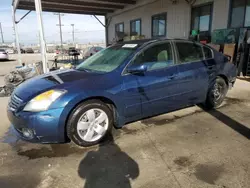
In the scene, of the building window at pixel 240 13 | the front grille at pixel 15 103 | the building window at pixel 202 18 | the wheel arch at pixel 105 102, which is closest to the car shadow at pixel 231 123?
the wheel arch at pixel 105 102

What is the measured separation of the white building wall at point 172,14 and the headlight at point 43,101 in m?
8.08

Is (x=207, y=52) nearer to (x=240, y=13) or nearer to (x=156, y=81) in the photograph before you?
(x=156, y=81)

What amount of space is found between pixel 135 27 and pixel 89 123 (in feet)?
41.8

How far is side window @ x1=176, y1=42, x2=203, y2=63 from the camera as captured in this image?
3709mm

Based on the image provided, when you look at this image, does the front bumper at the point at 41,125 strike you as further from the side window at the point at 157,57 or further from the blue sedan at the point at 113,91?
the side window at the point at 157,57

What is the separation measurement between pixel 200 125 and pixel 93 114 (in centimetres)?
195

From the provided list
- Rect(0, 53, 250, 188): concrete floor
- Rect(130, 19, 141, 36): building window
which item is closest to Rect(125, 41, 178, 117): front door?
Rect(0, 53, 250, 188): concrete floor

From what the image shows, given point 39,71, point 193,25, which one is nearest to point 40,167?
point 39,71

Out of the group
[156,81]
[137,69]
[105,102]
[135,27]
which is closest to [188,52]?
[156,81]

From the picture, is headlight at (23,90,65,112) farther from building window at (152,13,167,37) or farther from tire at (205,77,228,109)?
building window at (152,13,167,37)

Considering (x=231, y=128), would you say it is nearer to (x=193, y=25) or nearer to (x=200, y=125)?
(x=200, y=125)

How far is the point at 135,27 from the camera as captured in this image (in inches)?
569

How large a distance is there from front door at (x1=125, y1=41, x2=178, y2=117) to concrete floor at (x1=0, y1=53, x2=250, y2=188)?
1.40ft

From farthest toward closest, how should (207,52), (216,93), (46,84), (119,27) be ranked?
(119,27) < (216,93) < (207,52) < (46,84)
